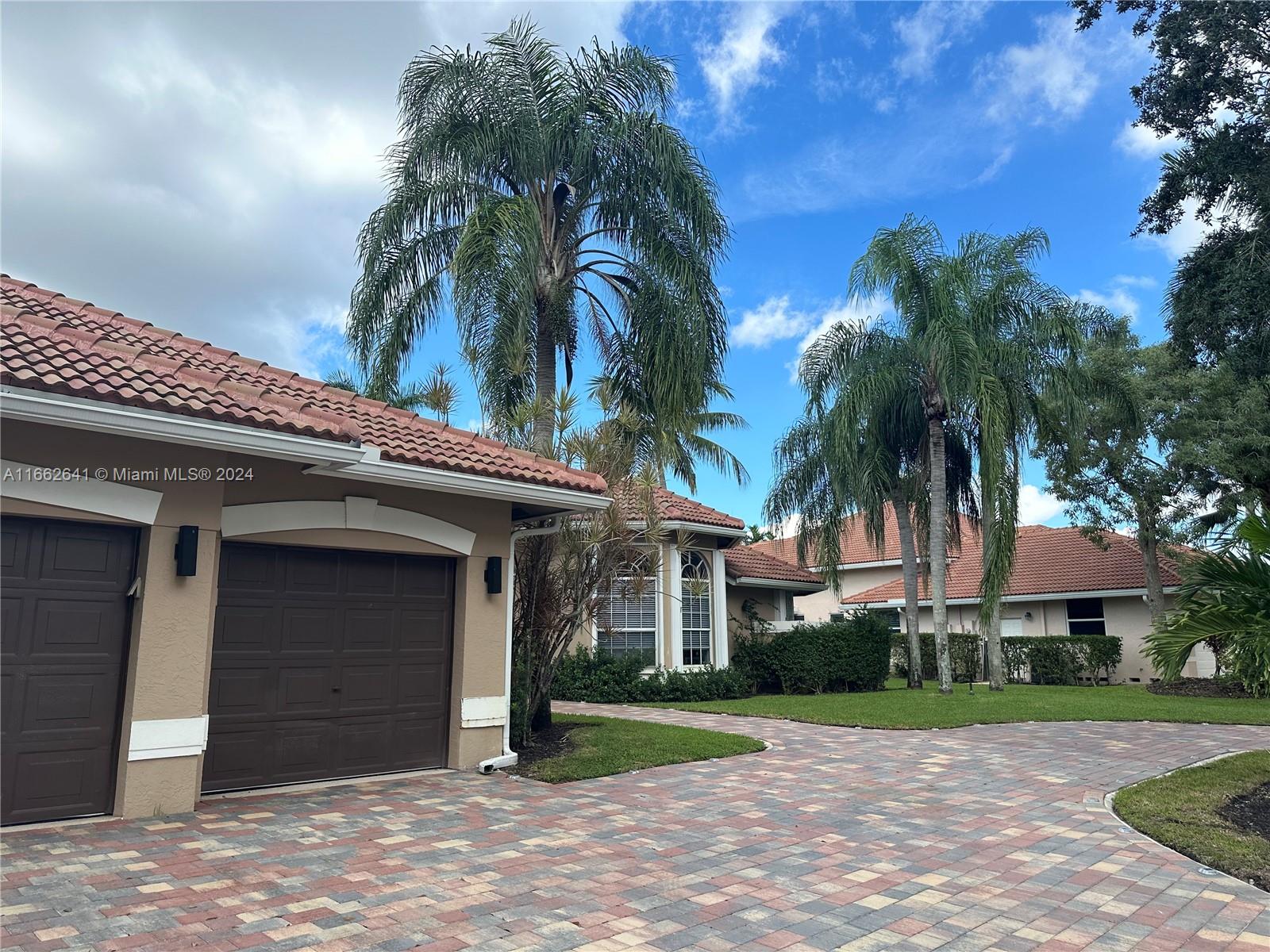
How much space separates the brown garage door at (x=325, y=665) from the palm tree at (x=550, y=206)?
4229 mm

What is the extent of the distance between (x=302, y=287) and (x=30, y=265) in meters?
5.19

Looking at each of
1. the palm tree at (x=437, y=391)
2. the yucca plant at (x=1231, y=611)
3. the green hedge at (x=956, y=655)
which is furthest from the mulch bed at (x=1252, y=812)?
the green hedge at (x=956, y=655)

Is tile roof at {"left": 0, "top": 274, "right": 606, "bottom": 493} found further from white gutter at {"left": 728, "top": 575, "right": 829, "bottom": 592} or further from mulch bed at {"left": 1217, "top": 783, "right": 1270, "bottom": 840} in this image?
white gutter at {"left": 728, "top": 575, "right": 829, "bottom": 592}

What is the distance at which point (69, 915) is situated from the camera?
14.1 feet

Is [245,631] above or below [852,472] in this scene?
below

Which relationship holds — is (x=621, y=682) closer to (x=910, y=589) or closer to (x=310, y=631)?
(x=910, y=589)

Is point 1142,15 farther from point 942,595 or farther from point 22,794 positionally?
point 22,794

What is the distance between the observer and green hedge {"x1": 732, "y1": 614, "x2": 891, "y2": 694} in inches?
744

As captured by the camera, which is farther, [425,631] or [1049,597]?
[1049,597]

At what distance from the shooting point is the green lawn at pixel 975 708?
13.7 m

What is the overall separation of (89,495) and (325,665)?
8.44 ft

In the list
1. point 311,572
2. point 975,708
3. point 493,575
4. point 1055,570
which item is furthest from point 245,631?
point 1055,570

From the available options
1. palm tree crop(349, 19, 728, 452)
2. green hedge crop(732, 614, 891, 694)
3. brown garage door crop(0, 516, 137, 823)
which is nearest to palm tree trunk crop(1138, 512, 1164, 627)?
green hedge crop(732, 614, 891, 694)

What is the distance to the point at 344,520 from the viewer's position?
25.8 ft
